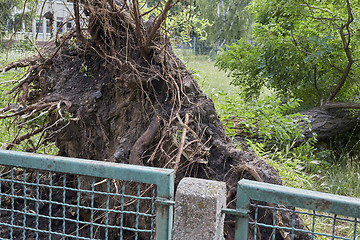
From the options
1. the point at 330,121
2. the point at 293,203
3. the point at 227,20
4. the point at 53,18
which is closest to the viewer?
the point at 293,203

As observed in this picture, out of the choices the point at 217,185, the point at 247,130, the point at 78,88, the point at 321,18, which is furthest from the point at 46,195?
the point at 321,18

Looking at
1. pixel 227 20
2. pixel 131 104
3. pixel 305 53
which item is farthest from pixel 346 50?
pixel 227 20

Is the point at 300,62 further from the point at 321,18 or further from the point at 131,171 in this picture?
the point at 131,171

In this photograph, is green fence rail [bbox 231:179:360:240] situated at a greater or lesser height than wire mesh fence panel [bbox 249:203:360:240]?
greater

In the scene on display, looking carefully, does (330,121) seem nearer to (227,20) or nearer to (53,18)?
(53,18)

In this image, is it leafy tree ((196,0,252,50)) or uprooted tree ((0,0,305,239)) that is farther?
leafy tree ((196,0,252,50))

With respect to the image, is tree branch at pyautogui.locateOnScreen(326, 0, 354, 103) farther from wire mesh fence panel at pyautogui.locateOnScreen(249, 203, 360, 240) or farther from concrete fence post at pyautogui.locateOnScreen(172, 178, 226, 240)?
concrete fence post at pyautogui.locateOnScreen(172, 178, 226, 240)

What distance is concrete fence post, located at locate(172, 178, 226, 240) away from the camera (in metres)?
1.65

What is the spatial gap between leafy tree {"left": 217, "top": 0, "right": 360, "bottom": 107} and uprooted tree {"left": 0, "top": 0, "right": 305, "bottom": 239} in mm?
3338

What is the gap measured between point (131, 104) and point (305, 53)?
4.31m

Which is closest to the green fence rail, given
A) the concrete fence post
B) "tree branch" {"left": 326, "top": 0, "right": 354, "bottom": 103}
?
the concrete fence post

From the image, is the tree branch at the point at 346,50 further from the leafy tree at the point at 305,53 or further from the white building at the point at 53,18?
the white building at the point at 53,18

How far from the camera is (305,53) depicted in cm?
645

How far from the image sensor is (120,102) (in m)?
3.33
